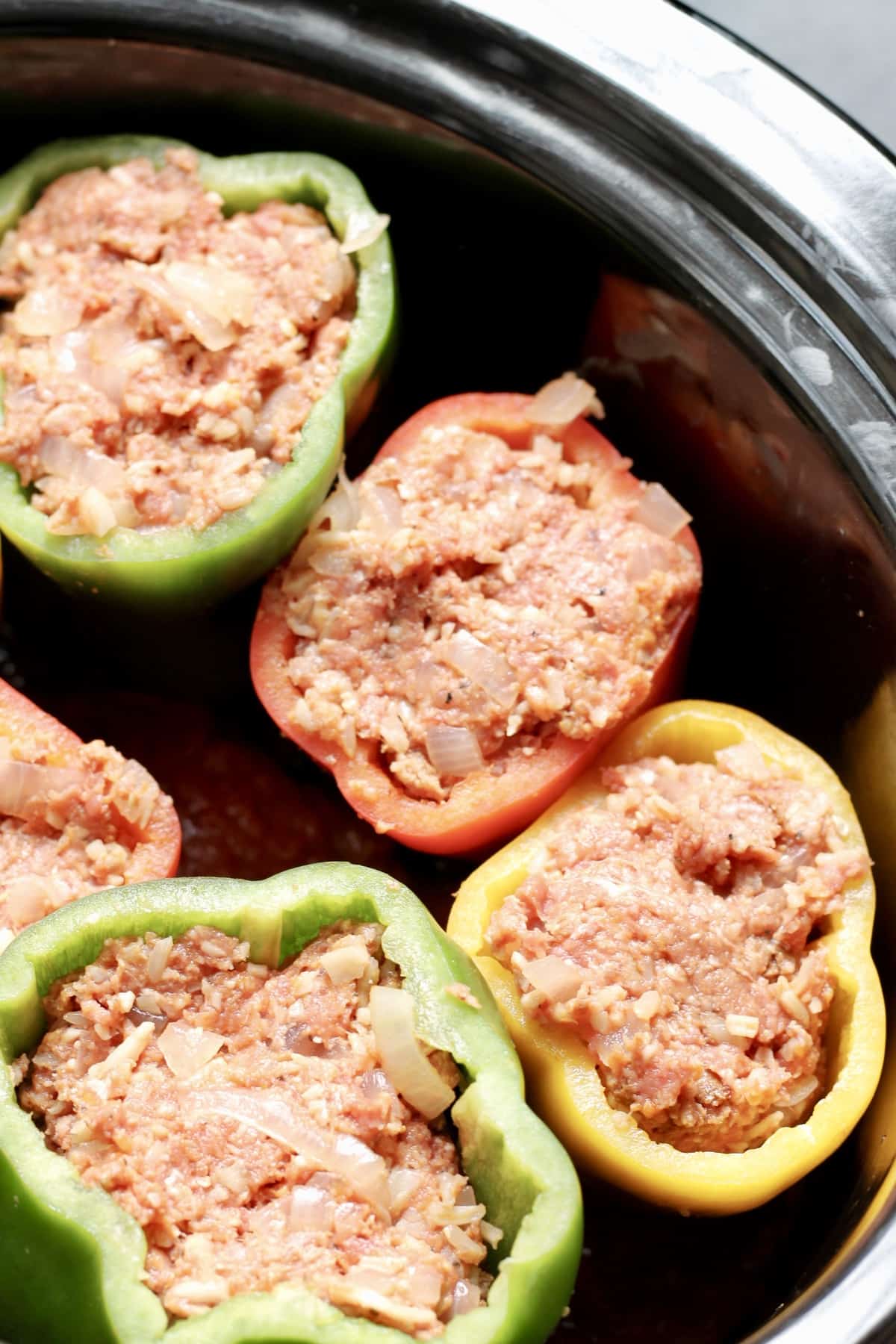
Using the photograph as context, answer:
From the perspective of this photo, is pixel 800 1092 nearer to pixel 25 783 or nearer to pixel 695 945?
pixel 695 945

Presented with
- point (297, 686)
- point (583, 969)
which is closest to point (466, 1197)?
point (583, 969)

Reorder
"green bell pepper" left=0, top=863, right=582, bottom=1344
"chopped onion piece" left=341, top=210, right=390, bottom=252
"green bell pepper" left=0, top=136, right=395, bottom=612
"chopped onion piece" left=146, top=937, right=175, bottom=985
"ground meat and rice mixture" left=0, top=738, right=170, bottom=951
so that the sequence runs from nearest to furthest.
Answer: "green bell pepper" left=0, top=863, right=582, bottom=1344
"chopped onion piece" left=146, top=937, right=175, bottom=985
"ground meat and rice mixture" left=0, top=738, right=170, bottom=951
"green bell pepper" left=0, top=136, right=395, bottom=612
"chopped onion piece" left=341, top=210, right=390, bottom=252

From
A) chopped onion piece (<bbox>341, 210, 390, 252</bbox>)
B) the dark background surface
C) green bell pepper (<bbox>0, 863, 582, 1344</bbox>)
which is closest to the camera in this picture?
green bell pepper (<bbox>0, 863, 582, 1344</bbox>)

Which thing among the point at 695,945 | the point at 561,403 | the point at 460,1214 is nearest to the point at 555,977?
the point at 695,945

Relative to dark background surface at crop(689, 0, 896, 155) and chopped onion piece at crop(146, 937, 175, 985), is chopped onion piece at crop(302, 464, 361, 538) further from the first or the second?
dark background surface at crop(689, 0, 896, 155)

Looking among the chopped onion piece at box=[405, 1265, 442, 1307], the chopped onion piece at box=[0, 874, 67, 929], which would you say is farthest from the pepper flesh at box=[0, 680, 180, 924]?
the chopped onion piece at box=[405, 1265, 442, 1307]
